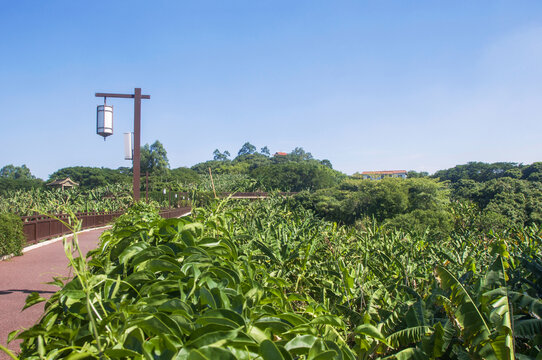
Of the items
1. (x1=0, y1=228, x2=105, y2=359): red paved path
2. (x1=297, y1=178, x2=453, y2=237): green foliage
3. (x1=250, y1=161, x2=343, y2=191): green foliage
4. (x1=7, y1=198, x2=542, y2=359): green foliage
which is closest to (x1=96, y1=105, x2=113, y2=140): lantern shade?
(x1=0, y1=228, x2=105, y2=359): red paved path

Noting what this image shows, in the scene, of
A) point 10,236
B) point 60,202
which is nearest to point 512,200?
point 60,202

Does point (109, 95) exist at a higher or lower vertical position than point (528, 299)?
higher

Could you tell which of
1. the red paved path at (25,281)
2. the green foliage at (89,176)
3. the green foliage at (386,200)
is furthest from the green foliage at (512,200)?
the green foliage at (89,176)

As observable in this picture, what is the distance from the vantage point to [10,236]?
9695mm

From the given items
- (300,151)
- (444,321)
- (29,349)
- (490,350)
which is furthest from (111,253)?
(300,151)

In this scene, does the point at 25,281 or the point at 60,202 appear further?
the point at 60,202

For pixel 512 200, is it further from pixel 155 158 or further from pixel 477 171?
pixel 155 158

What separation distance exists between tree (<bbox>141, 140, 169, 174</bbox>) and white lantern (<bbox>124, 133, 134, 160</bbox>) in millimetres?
65596

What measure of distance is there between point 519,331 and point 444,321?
0.20 meters

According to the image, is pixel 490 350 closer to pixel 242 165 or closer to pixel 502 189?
pixel 502 189

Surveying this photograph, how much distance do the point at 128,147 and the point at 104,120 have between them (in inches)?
46.0

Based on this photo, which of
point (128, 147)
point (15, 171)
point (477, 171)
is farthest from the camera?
point (15, 171)

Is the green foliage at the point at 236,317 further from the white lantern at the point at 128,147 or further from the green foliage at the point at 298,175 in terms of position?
the green foliage at the point at 298,175

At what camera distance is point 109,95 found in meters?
10.3
